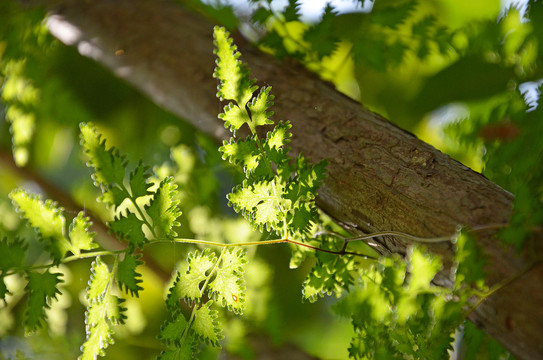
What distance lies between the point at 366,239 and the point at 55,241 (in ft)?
1.03

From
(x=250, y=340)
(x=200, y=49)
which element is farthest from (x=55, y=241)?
(x=250, y=340)

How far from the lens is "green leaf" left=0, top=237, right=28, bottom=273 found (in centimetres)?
48

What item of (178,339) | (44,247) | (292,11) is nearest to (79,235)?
(44,247)

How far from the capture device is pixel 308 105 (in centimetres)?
62

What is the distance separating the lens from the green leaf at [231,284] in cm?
47

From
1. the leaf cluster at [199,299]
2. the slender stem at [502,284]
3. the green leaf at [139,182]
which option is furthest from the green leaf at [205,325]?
the slender stem at [502,284]

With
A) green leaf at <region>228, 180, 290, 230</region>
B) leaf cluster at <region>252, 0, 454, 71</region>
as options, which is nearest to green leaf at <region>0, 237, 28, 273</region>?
green leaf at <region>228, 180, 290, 230</region>

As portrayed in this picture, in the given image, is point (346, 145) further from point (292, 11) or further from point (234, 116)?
point (292, 11)

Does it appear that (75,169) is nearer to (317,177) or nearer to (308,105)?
(308,105)

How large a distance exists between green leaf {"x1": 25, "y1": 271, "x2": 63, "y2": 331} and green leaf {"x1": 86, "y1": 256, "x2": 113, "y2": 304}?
0.11ft

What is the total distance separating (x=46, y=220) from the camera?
1.63 ft

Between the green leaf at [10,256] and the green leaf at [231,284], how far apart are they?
7.4 inches

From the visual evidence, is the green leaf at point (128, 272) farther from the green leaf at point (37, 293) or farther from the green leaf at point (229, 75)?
the green leaf at point (229, 75)

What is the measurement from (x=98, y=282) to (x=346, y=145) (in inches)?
11.5
